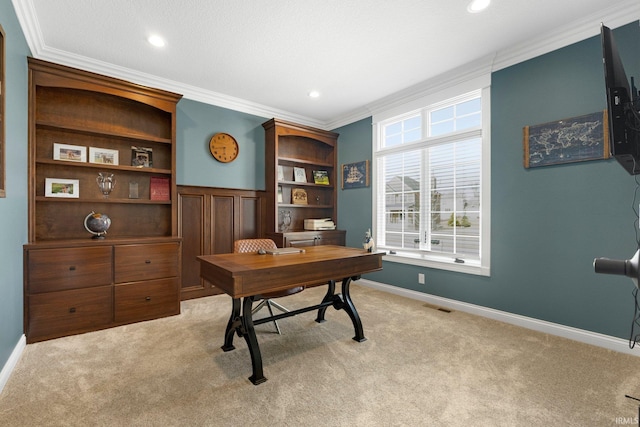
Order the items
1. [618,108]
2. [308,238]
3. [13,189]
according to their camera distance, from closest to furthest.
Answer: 1. [618,108]
2. [13,189]
3. [308,238]

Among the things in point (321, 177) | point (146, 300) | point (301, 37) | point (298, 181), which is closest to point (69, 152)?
point (146, 300)

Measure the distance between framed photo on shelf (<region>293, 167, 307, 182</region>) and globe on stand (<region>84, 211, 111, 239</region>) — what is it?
8.44 feet

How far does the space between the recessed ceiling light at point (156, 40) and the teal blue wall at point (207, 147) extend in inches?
38.4

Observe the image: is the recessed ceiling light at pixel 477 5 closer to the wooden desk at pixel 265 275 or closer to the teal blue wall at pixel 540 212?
the teal blue wall at pixel 540 212

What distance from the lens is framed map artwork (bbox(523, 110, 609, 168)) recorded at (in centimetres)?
234

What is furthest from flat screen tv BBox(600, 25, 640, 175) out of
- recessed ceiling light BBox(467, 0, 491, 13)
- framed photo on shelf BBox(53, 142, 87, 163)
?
framed photo on shelf BBox(53, 142, 87, 163)

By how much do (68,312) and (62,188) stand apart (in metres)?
1.27

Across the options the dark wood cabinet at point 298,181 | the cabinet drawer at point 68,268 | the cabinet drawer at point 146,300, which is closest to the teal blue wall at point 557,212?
the dark wood cabinet at point 298,181

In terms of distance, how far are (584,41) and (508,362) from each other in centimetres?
273

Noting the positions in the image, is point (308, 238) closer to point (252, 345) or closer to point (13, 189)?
point (252, 345)

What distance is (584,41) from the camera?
243 centimetres

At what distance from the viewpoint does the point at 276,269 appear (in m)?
1.92

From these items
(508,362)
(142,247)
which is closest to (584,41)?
(508,362)

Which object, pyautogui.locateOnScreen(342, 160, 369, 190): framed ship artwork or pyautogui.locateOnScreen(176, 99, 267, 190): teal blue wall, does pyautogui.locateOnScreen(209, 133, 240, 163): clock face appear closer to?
pyautogui.locateOnScreen(176, 99, 267, 190): teal blue wall
